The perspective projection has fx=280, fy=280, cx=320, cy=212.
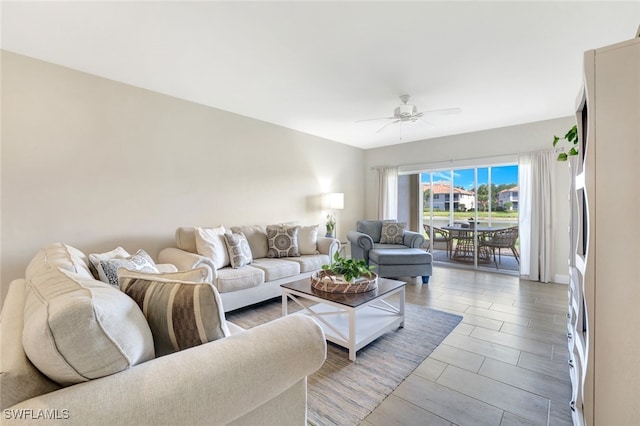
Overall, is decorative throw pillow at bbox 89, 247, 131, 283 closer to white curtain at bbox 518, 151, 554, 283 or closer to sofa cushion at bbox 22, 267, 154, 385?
sofa cushion at bbox 22, 267, 154, 385

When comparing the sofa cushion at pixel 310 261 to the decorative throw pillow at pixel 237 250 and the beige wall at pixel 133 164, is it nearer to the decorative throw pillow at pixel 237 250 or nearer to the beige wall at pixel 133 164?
the decorative throw pillow at pixel 237 250

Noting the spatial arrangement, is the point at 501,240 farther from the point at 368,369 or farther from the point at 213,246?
the point at 213,246

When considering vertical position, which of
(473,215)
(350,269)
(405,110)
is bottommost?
→ (350,269)

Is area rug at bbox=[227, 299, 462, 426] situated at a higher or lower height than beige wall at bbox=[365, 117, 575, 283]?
lower

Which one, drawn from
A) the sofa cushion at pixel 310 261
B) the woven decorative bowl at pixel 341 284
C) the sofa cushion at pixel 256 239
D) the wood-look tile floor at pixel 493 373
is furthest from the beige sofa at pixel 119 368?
the sofa cushion at pixel 256 239

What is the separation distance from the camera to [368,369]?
196 centimetres

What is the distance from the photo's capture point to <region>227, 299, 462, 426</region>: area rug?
159 centimetres

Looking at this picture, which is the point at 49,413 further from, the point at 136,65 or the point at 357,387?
the point at 136,65

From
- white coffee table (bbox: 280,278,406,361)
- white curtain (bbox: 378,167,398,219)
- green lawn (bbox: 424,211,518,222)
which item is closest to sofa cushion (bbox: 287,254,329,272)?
white coffee table (bbox: 280,278,406,361)

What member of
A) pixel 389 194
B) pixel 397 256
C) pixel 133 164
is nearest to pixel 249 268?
pixel 133 164

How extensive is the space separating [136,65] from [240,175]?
5.53ft

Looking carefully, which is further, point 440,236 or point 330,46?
point 440,236

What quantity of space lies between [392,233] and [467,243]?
1536 mm

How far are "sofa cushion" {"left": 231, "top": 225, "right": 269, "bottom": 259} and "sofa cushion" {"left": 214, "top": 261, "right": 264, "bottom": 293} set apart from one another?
550mm
